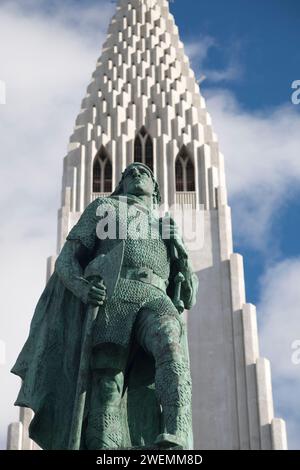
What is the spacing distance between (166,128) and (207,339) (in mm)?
13503

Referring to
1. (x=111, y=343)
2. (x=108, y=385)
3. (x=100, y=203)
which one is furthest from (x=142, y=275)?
(x=108, y=385)

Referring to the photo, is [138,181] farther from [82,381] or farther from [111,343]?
[82,381]

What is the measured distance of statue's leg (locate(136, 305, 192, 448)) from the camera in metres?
9.00

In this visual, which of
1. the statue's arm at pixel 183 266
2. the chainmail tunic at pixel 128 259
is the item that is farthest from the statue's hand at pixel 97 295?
the statue's arm at pixel 183 266

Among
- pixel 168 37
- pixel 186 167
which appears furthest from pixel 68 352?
pixel 168 37

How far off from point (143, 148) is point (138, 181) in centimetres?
4404

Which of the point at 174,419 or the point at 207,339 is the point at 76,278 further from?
the point at 207,339

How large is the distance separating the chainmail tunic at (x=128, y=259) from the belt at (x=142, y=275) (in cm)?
5

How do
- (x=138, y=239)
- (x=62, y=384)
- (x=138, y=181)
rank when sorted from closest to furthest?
(x=62, y=384), (x=138, y=239), (x=138, y=181)

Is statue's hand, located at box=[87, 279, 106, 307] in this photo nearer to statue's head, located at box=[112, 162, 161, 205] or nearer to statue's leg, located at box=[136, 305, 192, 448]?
statue's leg, located at box=[136, 305, 192, 448]

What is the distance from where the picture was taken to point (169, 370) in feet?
30.5

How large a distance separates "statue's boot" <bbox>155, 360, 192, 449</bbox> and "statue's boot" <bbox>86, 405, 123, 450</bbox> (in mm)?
466

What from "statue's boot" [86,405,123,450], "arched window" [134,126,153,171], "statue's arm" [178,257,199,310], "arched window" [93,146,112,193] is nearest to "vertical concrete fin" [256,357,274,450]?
"arched window" [93,146,112,193]

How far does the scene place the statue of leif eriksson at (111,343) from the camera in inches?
371
